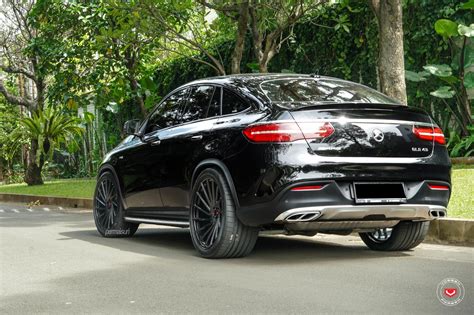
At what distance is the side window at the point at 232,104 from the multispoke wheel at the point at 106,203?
88.0 inches

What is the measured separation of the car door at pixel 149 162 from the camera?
795 centimetres

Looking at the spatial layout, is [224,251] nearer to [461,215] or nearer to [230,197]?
[230,197]

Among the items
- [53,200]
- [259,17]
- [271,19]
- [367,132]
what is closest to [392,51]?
[367,132]

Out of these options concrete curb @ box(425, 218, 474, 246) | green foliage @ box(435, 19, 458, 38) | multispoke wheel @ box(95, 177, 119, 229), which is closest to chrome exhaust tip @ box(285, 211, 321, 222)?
concrete curb @ box(425, 218, 474, 246)

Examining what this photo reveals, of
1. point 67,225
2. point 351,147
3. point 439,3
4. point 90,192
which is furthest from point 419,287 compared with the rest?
point 90,192

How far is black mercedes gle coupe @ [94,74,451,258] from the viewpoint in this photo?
20.5 feet

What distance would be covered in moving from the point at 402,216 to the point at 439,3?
8.78 metres

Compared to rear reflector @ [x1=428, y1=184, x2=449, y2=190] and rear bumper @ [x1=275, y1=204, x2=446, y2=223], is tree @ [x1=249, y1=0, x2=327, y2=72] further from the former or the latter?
rear bumper @ [x1=275, y1=204, x2=446, y2=223]

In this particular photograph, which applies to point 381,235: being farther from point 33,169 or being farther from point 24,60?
point 24,60

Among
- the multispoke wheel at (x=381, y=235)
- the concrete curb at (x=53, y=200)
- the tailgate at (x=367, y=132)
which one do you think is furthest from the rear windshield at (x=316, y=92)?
the concrete curb at (x=53, y=200)

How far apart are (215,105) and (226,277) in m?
1.99

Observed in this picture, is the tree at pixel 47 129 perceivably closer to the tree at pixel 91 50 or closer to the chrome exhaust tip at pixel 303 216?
the tree at pixel 91 50

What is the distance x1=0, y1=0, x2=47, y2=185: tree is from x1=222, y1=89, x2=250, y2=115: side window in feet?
35.6

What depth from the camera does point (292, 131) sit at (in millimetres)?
6266
